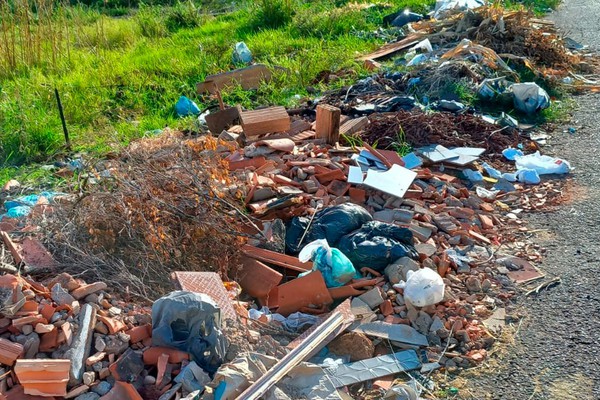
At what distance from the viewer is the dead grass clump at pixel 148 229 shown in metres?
4.09

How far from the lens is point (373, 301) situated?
418 cm

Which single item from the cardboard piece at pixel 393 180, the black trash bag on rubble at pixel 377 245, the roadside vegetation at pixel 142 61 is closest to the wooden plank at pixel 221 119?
the roadside vegetation at pixel 142 61

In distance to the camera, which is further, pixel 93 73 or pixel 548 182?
pixel 93 73

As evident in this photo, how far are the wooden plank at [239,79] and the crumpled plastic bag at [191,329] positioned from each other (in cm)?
541

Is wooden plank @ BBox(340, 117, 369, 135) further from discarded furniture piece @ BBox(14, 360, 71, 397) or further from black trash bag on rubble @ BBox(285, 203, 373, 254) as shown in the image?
discarded furniture piece @ BBox(14, 360, 71, 397)

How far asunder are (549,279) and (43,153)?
5.41m

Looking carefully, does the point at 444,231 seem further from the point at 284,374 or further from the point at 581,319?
the point at 284,374

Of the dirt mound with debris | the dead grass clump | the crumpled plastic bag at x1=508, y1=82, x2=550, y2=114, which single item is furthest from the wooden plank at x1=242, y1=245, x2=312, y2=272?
Answer: the crumpled plastic bag at x1=508, y1=82, x2=550, y2=114

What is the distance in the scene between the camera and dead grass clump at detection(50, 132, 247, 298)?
4086 millimetres

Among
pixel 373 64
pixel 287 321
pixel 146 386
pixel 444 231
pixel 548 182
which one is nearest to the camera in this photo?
Result: pixel 146 386

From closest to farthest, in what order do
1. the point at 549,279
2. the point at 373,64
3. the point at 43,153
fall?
the point at 549,279 → the point at 43,153 → the point at 373,64

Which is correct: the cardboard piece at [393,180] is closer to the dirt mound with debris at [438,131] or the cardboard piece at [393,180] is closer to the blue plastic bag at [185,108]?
the dirt mound with debris at [438,131]

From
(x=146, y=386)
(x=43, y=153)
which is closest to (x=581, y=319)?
(x=146, y=386)

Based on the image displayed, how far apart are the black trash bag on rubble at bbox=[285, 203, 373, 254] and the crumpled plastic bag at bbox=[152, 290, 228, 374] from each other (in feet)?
4.78
